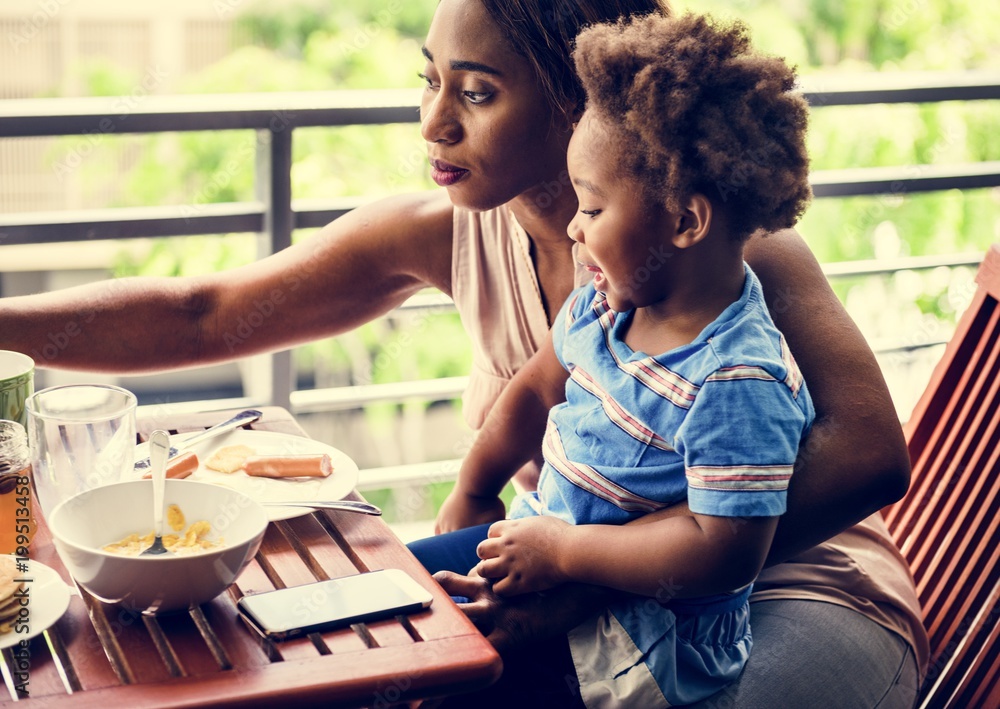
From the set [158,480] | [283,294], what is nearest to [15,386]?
[158,480]

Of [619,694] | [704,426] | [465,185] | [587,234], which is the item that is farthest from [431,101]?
[619,694]

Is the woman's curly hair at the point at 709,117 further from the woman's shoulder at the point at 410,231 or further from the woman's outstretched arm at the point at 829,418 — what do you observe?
the woman's shoulder at the point at 410,231

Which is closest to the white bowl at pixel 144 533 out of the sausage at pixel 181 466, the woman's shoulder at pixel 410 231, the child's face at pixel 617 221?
the sausage at pixel 181 466

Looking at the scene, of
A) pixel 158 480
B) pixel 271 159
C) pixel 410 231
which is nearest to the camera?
pixel 158 480

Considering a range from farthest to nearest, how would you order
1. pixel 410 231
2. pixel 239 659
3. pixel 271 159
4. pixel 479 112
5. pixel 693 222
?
pixel 271 159 → pixel 410 231 → pixel 479 112 → pixel 693 222 → pixel 239 659

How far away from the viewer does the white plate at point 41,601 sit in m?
0.97

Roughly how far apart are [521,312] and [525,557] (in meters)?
0.55

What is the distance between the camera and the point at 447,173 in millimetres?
1539

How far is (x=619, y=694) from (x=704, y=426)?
32 centimetres

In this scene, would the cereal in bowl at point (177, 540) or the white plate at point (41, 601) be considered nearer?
the white plate at point (41, 601)

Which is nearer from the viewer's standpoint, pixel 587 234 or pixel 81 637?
pixel 81 637

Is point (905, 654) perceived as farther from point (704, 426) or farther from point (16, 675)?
point (16, 675)

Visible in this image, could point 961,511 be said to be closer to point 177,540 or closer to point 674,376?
point 674,376

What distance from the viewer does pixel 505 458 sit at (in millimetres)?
1642
